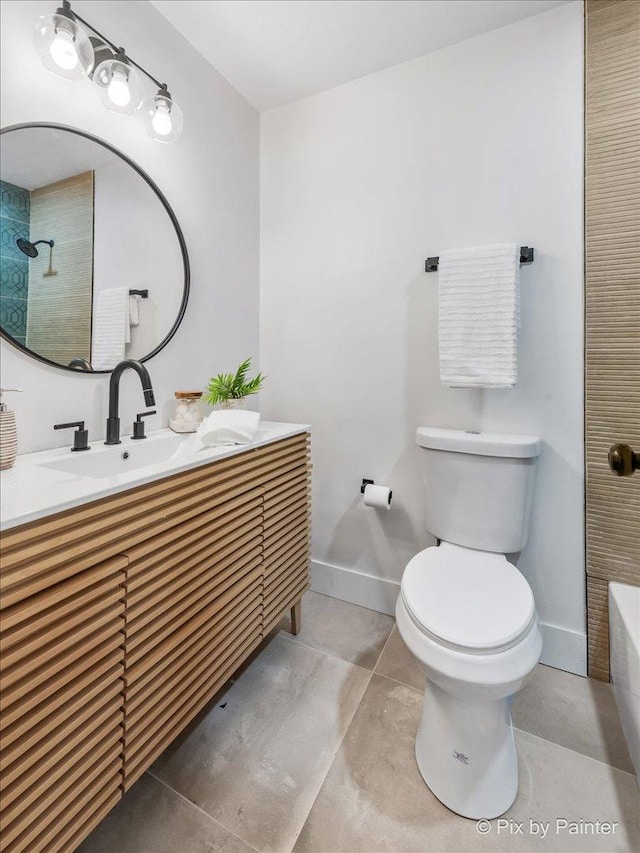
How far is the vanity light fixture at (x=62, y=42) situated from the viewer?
100cm

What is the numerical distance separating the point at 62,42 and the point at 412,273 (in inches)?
50.8

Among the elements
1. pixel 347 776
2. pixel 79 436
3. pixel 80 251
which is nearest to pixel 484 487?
pixel 347 776

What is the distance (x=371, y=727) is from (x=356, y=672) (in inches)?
Result: 8.7

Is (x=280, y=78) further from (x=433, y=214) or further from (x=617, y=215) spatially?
(x=617, y=215)

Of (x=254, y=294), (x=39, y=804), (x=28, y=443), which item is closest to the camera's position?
(x=39, y=804)

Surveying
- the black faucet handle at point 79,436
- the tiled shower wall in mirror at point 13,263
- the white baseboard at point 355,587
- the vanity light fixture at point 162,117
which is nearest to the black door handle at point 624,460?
the white baseboard at point 355,587

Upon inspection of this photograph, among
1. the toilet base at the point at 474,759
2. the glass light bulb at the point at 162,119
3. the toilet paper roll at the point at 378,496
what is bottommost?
the toilet base at the point at 474,759

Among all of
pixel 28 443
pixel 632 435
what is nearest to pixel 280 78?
pixel 28 443

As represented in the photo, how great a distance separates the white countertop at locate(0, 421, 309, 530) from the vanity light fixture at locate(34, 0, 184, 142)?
1.04 m

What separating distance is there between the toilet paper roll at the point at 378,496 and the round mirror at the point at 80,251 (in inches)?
40.8

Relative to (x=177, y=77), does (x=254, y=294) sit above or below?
below

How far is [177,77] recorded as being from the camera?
150cm

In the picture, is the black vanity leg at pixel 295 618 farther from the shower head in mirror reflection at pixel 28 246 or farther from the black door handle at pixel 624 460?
the shower head in mirror reflection at pixel 28 246

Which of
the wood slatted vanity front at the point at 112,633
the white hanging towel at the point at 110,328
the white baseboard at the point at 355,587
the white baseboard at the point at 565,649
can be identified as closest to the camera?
the wood slatted vanity front at the point at 112,633
